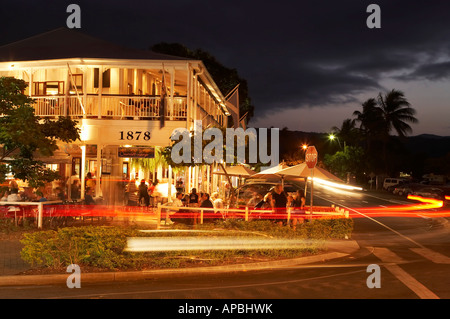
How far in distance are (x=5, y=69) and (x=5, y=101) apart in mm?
9693

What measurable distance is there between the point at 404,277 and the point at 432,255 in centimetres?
421

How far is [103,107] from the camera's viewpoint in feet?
85.5

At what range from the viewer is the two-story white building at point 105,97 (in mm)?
24891

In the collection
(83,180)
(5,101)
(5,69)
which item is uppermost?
(5,69)

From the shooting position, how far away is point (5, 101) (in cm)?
1681

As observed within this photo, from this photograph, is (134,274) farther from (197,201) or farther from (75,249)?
(197,201)

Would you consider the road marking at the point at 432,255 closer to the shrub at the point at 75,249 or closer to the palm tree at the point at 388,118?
the shrub at the point at 75,249

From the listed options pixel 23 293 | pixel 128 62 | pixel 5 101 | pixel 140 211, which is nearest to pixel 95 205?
pixel 140 211

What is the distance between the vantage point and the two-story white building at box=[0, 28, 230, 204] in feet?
81.7

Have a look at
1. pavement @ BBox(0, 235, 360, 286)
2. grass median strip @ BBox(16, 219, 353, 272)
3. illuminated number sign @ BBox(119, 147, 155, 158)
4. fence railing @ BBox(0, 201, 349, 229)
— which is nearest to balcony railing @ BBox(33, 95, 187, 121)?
illuminated number sign @ BBox(119, 147, 155, 158)

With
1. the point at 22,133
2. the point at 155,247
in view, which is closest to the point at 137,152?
the point at 22,133

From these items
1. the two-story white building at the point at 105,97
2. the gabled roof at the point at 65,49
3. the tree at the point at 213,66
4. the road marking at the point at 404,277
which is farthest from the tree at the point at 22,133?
the tree at the point at 213,66
